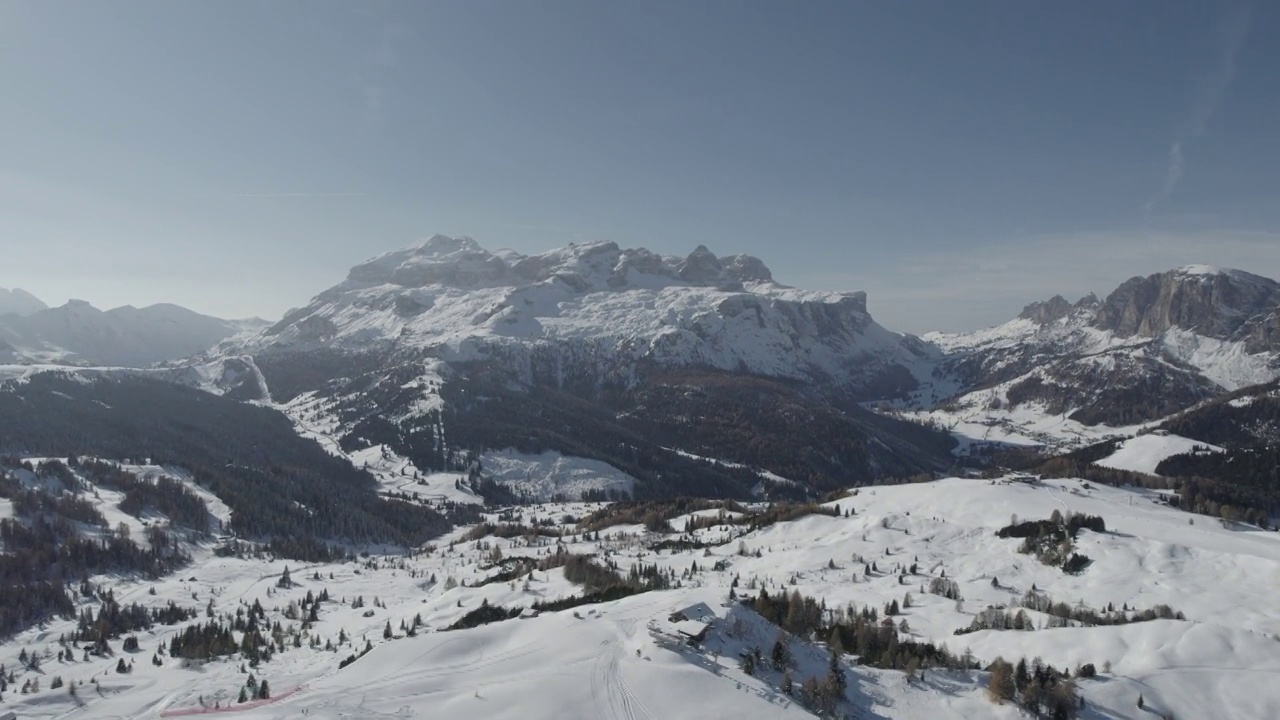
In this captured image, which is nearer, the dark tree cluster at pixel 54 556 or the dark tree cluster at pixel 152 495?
the dark tree cluster at pixel 54 556

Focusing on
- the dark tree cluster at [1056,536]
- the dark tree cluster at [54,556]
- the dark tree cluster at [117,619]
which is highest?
the dark tree cluster at [1056,536]

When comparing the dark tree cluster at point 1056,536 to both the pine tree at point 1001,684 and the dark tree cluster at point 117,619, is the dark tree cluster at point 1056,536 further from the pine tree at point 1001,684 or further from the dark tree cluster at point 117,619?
the dark tree cluster at point 117,619

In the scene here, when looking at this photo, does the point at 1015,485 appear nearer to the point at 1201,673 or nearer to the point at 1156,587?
the point at 1156,587

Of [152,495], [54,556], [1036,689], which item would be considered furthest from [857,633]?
[152,495]

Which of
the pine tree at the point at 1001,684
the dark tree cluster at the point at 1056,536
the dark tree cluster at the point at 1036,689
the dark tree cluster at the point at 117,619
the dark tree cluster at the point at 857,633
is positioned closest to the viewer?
the dark tree cluster at the point at 1036,689

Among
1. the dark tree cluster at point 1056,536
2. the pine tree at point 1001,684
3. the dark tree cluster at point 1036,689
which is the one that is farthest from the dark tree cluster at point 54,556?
the dark tree cluster at point 1056,536

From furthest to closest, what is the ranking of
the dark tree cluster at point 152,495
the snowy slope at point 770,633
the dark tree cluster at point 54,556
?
the dark tree cluster at point 152,495 < the dark tree cluster at point 54,556 < the snowy slope at point 770,633

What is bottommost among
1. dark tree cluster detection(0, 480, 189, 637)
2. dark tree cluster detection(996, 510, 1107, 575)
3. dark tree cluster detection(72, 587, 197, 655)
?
dark tree cluster detection(72, 587, 197, 655)

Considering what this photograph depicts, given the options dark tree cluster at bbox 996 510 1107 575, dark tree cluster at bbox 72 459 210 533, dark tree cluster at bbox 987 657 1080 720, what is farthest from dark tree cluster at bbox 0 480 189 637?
dark tree cluster at bbox 996 510 1107 575

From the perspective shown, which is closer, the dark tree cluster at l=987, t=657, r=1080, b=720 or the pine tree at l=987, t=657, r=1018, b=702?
the dark tree cluster at l=987, t=657, r=1080, b=720

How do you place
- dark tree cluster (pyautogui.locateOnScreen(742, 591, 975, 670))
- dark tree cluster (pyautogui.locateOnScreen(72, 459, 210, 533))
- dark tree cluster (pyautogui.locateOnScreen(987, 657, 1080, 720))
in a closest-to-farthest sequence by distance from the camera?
dark tree cluster (pyautogui.locateOnScreen(987, 657, 1080, 720)), dark tree cluster (pyautogui.locateOnScreen(742, 591, 975, 670)), dark tree cluster (pyautogui.locateOnScreen(72, 459, 210, 533))

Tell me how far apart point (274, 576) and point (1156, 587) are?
5537 inches

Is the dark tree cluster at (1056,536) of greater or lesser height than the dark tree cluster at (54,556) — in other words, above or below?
above

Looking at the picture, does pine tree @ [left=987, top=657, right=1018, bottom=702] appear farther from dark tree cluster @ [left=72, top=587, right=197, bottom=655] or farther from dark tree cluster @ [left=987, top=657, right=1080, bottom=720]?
dark tree cluster @ [left=72, top=587, right=197, bottom=655]
